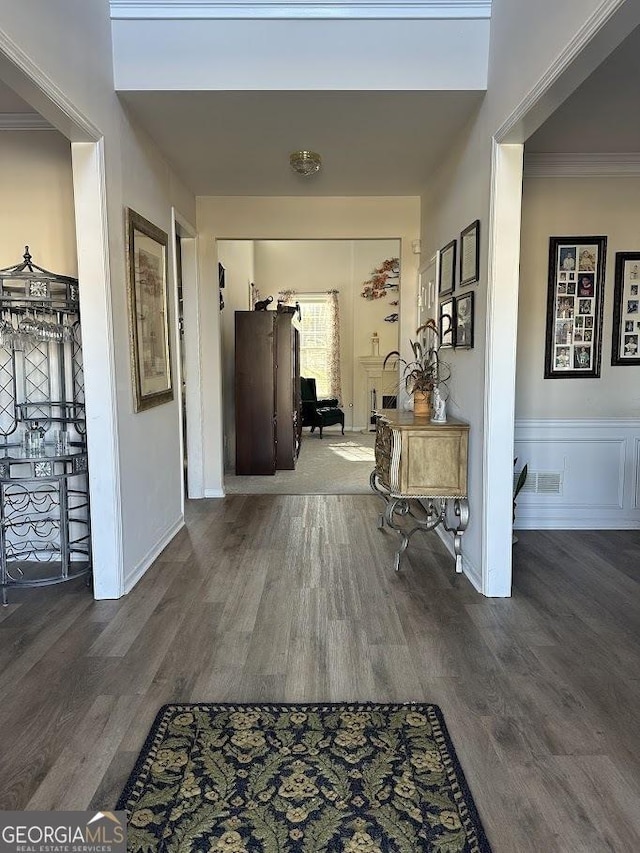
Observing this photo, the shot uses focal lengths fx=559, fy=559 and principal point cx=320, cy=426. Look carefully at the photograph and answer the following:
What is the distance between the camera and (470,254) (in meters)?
3.23

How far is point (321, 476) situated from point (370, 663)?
3.76 meters

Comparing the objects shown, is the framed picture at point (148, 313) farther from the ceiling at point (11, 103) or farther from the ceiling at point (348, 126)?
the ceiling at point (11, 103)

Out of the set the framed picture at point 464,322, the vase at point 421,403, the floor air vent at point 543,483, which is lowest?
the floor air vent at point 543,483

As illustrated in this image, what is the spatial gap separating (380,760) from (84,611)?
1.71 meters

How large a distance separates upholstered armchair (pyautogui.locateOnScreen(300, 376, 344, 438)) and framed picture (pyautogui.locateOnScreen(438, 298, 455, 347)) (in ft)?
16.8

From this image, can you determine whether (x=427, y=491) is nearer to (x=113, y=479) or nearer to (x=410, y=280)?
(x=113, y=479)

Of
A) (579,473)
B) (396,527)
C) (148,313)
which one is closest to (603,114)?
(579,473)

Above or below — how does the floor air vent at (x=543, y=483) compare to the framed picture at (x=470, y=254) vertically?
below

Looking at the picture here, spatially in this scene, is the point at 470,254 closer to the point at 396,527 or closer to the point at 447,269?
the point at 447,269

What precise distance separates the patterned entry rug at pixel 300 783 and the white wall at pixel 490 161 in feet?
4.25

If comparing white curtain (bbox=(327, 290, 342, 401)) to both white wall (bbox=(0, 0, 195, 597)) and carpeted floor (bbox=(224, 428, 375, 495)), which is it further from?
white wall (bbox=(0, 0, 195, 597))

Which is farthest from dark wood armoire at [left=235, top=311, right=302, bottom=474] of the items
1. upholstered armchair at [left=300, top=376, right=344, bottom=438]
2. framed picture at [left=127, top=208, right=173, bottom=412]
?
upholstered armchair at [left=300, top=376, right=344, bottom=438]

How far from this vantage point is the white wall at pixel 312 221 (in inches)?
192

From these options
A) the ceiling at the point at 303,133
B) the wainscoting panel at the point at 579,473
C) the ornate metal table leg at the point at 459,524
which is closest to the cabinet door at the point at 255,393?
the ceiling at the point at 303,133
